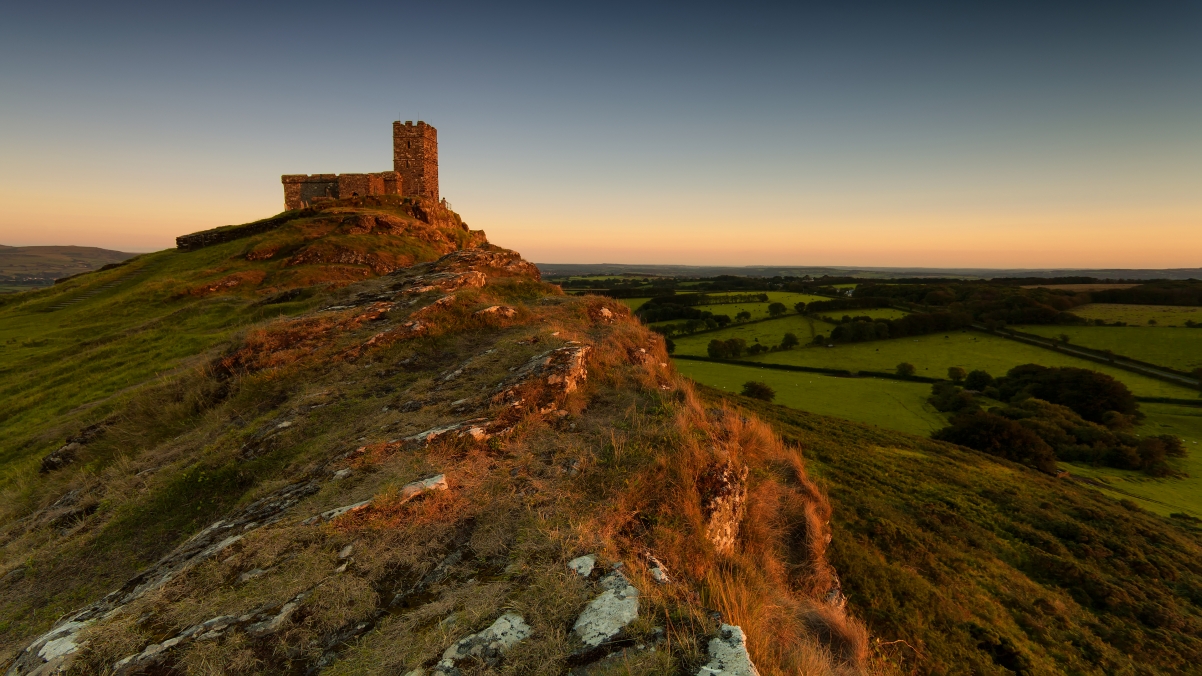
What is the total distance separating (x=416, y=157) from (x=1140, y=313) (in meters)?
126

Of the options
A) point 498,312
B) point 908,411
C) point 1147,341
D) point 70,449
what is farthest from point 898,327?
point 70,449

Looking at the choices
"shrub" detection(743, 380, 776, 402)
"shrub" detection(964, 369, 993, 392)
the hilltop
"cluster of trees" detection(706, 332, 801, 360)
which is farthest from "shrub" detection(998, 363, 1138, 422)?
the hilltop

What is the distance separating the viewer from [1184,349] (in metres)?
56.9

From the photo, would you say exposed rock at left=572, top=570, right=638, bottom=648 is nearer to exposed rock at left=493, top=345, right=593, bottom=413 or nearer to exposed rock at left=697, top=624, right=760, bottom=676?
exposed rock at left=697, top=624, right=760, bottom=676

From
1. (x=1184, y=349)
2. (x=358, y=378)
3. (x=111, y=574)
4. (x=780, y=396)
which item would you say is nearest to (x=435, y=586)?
(x=111, y=574)

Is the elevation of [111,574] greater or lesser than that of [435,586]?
lesser

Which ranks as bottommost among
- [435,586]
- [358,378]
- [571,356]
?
[435,586]

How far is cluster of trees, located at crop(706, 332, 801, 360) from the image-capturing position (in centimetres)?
7019

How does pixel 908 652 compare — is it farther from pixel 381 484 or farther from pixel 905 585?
pixel 381 484

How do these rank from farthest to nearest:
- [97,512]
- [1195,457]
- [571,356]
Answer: [1195,457] < [571,356] < [97,512]

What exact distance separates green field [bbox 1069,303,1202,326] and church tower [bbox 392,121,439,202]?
372 ft

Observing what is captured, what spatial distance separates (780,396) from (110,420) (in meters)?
53.3

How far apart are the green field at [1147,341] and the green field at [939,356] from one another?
6.68 metres

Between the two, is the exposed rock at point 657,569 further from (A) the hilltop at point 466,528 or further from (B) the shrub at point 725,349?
(B) the shrub at point 725,349
